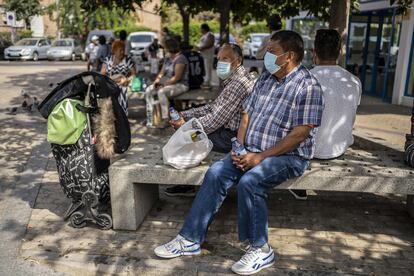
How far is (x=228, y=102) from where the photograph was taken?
4074 mm

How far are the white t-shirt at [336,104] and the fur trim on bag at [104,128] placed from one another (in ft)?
5.93

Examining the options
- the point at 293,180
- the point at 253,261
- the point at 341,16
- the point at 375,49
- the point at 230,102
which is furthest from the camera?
the point at 375,49

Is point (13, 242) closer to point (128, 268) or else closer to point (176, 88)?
point (128, 268)

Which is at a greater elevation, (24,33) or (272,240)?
(24,33)

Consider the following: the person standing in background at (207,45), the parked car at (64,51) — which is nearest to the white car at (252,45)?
the parked car at (64,51)

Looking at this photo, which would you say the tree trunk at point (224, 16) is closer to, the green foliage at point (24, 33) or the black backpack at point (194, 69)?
the black backpack at point (194, 69)

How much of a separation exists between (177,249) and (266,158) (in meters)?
1.00

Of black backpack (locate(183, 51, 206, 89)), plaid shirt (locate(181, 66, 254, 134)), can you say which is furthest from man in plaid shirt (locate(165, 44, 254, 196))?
black backpack (locate(183, 51, 206, 89))

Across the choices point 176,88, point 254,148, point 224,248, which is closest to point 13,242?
point 224,248

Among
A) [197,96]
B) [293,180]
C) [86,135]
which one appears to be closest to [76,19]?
[197,96]

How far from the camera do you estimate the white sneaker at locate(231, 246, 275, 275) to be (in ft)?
10.5

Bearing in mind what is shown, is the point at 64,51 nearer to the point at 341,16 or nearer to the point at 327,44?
the point at 341,16

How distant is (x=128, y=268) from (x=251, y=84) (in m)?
1.96

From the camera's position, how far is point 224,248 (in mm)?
3600
